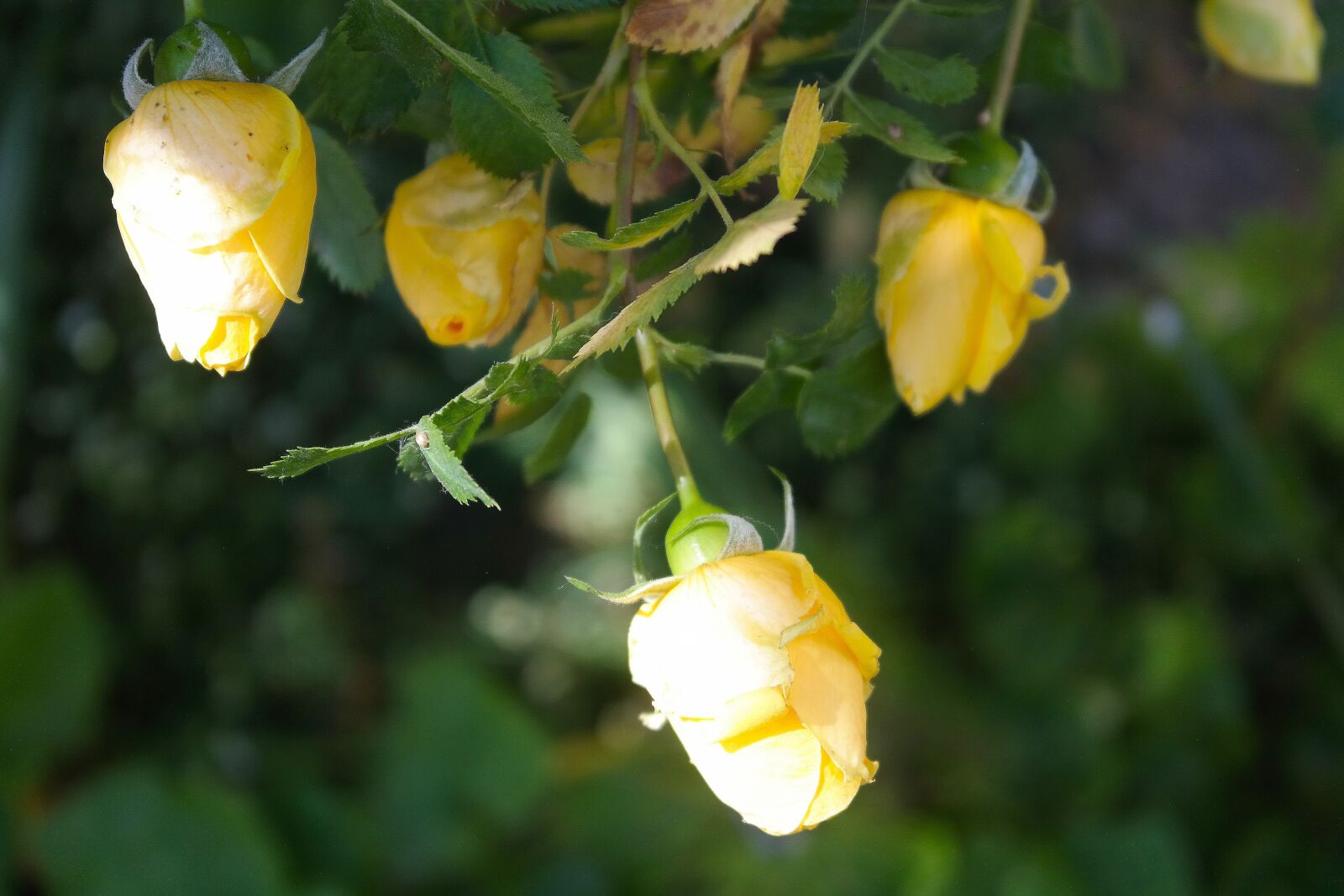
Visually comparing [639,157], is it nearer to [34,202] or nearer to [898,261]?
[898,261]

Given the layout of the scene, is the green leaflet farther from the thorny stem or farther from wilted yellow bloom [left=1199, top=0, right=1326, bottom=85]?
wilted yellow bloom [left=1199, top=0, right=1326, bottom=85]

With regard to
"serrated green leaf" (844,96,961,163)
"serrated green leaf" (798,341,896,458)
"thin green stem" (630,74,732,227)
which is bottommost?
"serrated green leaf" (798,341,896,458)

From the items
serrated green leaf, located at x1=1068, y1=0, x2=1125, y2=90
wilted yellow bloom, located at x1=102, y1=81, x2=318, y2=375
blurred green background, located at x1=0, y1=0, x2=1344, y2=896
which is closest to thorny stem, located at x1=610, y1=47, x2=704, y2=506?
wilted yellow bloom, located at x1=102, y1=81, x2=318, y2=375

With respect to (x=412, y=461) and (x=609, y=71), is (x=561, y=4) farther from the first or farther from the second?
(x=412, y=461)

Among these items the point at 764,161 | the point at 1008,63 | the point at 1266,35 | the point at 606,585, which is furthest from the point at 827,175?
the point at 606,585

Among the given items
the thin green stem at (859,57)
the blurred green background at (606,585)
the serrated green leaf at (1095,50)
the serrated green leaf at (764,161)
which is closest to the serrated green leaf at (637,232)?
the serrated green leaf at (764,161)

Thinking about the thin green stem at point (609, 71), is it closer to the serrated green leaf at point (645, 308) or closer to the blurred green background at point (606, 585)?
the serrated green leaf at point (645, 308)
